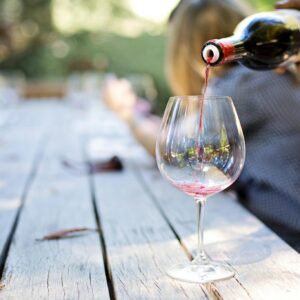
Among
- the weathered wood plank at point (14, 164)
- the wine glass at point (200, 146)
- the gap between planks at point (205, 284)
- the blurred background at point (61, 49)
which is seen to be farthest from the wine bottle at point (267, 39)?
the blurred background at point (61, 49)

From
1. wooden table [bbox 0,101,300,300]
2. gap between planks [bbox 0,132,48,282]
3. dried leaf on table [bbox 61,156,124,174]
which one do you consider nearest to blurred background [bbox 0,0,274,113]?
gap between planks [bbox 0,132,48,282]

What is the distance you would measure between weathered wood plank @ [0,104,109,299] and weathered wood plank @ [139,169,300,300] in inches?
7.0

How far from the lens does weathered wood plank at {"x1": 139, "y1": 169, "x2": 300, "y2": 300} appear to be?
965 millimetres

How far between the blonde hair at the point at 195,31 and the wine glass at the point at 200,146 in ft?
2.96

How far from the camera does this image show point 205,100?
985mm

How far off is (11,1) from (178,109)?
12270 mm

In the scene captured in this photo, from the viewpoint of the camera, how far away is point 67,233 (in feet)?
4.36

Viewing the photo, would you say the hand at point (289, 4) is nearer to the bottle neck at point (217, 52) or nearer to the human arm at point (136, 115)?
the bottle neck at point (217, 52)

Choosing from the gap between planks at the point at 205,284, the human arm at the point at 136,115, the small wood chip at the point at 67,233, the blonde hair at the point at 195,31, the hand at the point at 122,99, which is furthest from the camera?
the hand at the point at 122,99

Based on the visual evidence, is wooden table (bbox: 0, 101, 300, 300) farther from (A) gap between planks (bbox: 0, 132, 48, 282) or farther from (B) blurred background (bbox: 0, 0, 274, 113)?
(B) blurred background (bbox: 0, 0, 274, 113)

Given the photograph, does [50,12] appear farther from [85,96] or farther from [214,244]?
[214,244]

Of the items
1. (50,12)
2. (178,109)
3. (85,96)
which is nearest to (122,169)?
(178,109)

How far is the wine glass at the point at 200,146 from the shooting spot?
3.24 ft

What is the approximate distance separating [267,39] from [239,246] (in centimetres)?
47
